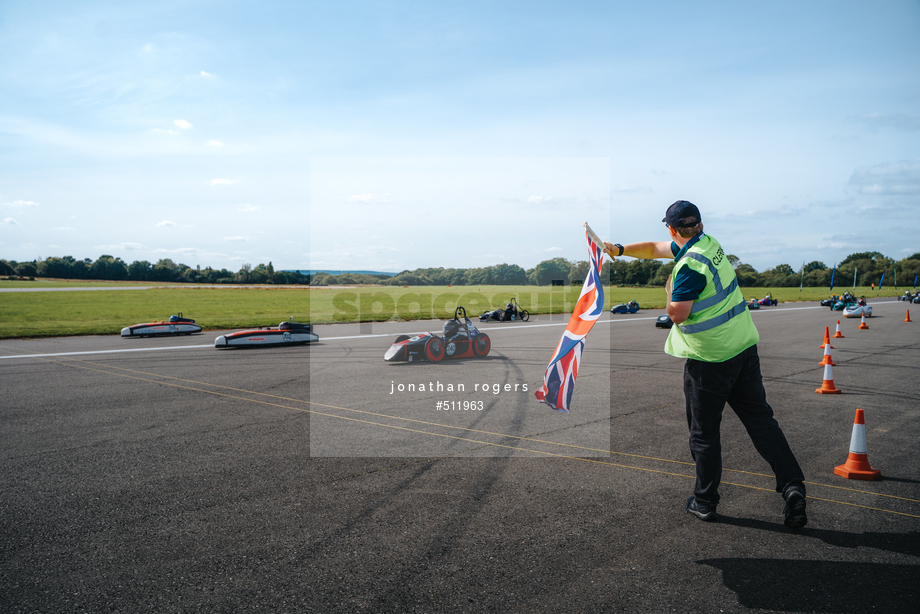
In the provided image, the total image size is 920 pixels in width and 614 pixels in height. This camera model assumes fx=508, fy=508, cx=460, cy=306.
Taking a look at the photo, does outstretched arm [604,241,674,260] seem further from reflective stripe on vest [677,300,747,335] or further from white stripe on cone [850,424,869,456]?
white stripe on cone [850,424,869,456]

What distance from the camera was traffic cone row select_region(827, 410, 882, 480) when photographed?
4586mm

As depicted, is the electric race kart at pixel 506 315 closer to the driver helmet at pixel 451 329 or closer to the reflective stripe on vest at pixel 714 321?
the driver helmet at pixel 451 329

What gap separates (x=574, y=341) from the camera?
4781 mm

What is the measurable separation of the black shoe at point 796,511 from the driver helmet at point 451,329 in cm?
868

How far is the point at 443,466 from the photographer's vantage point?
16.3 feet

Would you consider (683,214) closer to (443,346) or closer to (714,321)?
(714,321)

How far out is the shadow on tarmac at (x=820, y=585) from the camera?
2.76 m

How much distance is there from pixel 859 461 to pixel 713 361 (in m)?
2.26

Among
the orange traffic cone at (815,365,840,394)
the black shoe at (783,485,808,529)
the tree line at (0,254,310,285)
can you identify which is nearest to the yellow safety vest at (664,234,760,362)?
the black shoe at (783,485,808,529)

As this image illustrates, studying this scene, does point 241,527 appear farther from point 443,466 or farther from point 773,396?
point 773,396

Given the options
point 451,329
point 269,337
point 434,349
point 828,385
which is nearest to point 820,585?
point 828,385

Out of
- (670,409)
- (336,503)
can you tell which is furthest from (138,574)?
(670,409)

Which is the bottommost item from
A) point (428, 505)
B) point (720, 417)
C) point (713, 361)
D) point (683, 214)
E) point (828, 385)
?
point (428, 505)

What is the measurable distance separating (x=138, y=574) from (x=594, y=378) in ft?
26.3
